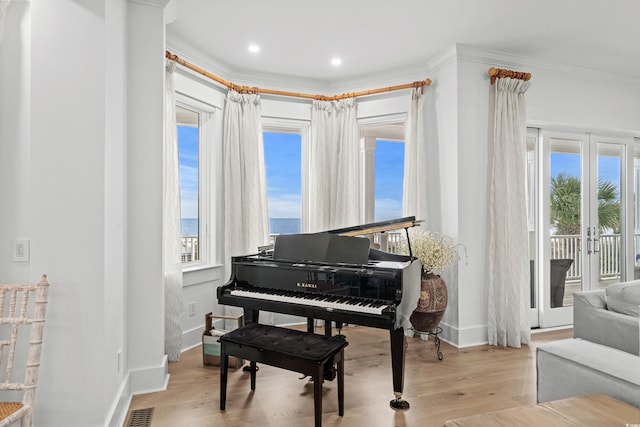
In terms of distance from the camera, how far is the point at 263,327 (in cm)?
252

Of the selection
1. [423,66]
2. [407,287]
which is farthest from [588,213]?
[407,287]

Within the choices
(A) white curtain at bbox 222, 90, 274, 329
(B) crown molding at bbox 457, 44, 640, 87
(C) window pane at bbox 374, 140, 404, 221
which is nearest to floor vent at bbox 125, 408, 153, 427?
(A) white curtain at bbox 222, 90, 274, 329

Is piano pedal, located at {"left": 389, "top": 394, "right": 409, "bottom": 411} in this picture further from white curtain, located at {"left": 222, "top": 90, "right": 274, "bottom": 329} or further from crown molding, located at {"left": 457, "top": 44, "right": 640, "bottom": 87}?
crown molding, located at {"left": 457, "top": 44, "right": 640, "bottom": 87}

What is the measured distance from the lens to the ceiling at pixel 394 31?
2.83m

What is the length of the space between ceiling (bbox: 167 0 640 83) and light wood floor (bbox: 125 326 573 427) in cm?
288

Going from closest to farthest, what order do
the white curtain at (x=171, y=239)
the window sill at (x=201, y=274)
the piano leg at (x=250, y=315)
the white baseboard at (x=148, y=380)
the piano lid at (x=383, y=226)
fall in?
the white baseboard at (x=148, y=380) → the piano lid at (x=383, y=226) → the piano leg at (x=250, y=315) → the white curtain at (x=171, y=239) → the window sill at (x=201, y=274)

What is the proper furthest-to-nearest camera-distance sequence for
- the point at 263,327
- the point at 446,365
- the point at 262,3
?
the point at 446,365 < the point at 262,3 < the point at 263,327

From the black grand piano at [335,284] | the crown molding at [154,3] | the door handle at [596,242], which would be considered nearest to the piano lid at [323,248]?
the black grand piano at [335,284]

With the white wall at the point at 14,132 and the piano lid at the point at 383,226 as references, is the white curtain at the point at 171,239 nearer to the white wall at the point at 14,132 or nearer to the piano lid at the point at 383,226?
the white wall at the point at 14,132

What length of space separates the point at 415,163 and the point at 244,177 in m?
1.86

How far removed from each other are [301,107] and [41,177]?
9.71 ft

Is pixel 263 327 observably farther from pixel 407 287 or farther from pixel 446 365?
pixel 446 365

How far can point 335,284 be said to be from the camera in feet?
8.25

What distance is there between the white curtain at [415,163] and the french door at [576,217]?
1259 mm
